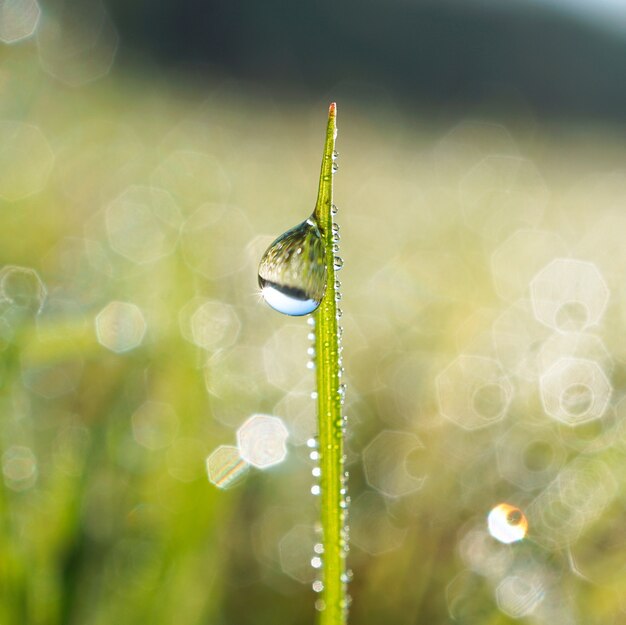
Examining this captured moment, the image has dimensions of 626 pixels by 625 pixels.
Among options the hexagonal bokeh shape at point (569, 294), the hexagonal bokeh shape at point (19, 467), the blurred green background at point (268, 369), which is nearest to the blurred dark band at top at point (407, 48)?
the blurred green background at point (268, 369)

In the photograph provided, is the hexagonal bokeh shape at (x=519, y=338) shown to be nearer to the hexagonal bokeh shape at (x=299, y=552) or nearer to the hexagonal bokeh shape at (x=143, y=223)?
the hexagonal bokeh shape at (x=299, y=552)

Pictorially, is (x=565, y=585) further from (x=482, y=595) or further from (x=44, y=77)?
(x=44, y=77)

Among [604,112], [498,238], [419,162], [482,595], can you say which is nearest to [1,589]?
[482,595]

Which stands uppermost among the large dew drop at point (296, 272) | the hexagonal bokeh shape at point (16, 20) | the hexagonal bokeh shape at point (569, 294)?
the hexagonal bokeh shape at point (16, 20)

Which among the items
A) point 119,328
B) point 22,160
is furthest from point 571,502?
point 22,160

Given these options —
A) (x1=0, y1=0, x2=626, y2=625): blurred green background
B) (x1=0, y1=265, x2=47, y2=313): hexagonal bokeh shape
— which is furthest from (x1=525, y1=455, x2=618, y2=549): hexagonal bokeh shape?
(x1=0, y1=265, x2=47, y2=313): hexagonal bokeh shape

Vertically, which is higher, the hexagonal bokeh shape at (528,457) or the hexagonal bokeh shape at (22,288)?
the hexagonal bokeh shape at (22,288)

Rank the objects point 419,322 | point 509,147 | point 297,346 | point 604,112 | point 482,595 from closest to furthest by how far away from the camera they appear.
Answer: point 482,595
point 297,346
point 419,322
point 509,147
point 604,112
